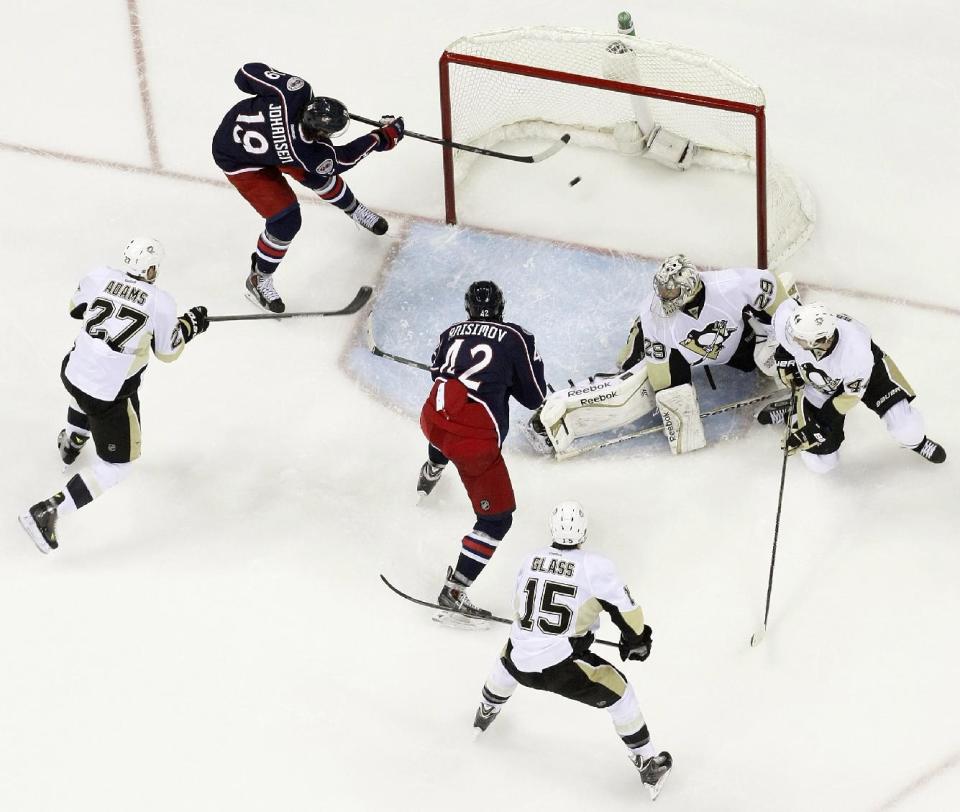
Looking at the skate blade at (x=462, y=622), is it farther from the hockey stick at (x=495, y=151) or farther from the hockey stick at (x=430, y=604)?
the hockey stick at (x=495, y=151)

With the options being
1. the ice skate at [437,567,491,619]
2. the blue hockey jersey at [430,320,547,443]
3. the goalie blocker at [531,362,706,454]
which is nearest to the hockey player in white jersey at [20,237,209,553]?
the blue hockey jersey at [430,320,547,443]

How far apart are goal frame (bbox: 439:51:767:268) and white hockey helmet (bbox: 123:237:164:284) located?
1.34 metres

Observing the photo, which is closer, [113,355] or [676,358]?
[113,355]

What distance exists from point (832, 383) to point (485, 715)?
1440 mm

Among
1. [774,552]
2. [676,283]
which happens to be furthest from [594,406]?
[774,552]

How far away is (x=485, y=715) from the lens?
5.27 m

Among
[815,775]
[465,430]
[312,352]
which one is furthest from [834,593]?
[312,352]

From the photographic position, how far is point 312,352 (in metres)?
6.34

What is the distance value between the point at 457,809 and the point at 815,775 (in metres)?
1.03

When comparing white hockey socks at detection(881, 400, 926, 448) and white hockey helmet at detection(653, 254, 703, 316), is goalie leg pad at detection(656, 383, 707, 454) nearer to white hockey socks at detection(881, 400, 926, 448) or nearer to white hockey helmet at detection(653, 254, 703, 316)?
white hockey helmet at detection(653, 254, 703, 316)

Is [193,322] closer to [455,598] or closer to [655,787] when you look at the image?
[455,598]

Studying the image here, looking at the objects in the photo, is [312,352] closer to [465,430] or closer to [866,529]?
[465,430]

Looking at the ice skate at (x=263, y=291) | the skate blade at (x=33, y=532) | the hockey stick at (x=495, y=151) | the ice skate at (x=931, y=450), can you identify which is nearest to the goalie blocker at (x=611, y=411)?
the ice skate at (x=931, y=450)

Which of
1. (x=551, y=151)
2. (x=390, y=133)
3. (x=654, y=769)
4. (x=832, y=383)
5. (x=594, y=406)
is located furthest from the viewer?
(x=551, y=151)
